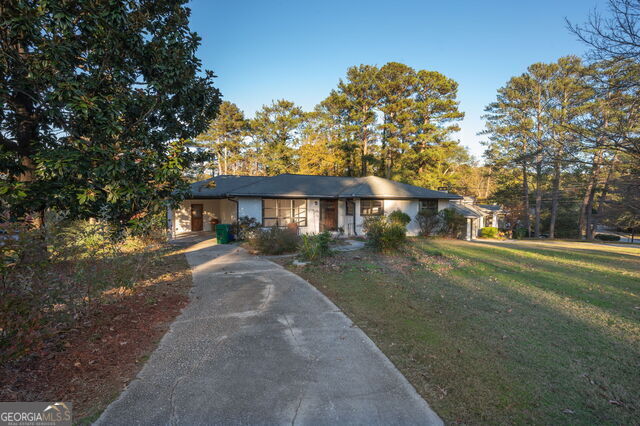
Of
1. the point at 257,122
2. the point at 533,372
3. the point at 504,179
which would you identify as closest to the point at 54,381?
the point at 533,372

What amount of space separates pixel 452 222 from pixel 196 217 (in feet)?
53.8

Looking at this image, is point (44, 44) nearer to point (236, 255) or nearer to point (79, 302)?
point (79, 302)

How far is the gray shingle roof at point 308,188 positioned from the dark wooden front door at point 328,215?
2.54ft

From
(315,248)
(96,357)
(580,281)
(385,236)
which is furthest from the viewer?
(385,236)

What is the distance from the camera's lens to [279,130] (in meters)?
32.0

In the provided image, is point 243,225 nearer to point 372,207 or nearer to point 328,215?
point 328,215

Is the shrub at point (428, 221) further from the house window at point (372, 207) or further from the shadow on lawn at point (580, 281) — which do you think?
the shadow on lawn at point (580, 281)

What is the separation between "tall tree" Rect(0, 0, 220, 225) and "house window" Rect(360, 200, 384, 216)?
39.6 ft

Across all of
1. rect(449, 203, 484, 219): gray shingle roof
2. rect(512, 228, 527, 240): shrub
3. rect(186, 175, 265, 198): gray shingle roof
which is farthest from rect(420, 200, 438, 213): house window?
rect(512, 228, 527, 240): shrub

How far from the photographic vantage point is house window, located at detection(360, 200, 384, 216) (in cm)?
1692

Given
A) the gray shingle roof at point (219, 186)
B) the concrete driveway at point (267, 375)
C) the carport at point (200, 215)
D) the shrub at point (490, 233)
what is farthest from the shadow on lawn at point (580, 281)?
the shrub at point (490, 233)

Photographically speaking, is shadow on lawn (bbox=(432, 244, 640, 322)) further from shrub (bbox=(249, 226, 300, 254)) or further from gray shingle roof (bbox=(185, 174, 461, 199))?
gray shingle roof (bbox=(185, 174, 461, 199))

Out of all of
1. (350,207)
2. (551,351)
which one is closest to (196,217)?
(350,207)

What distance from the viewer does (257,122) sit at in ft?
105
